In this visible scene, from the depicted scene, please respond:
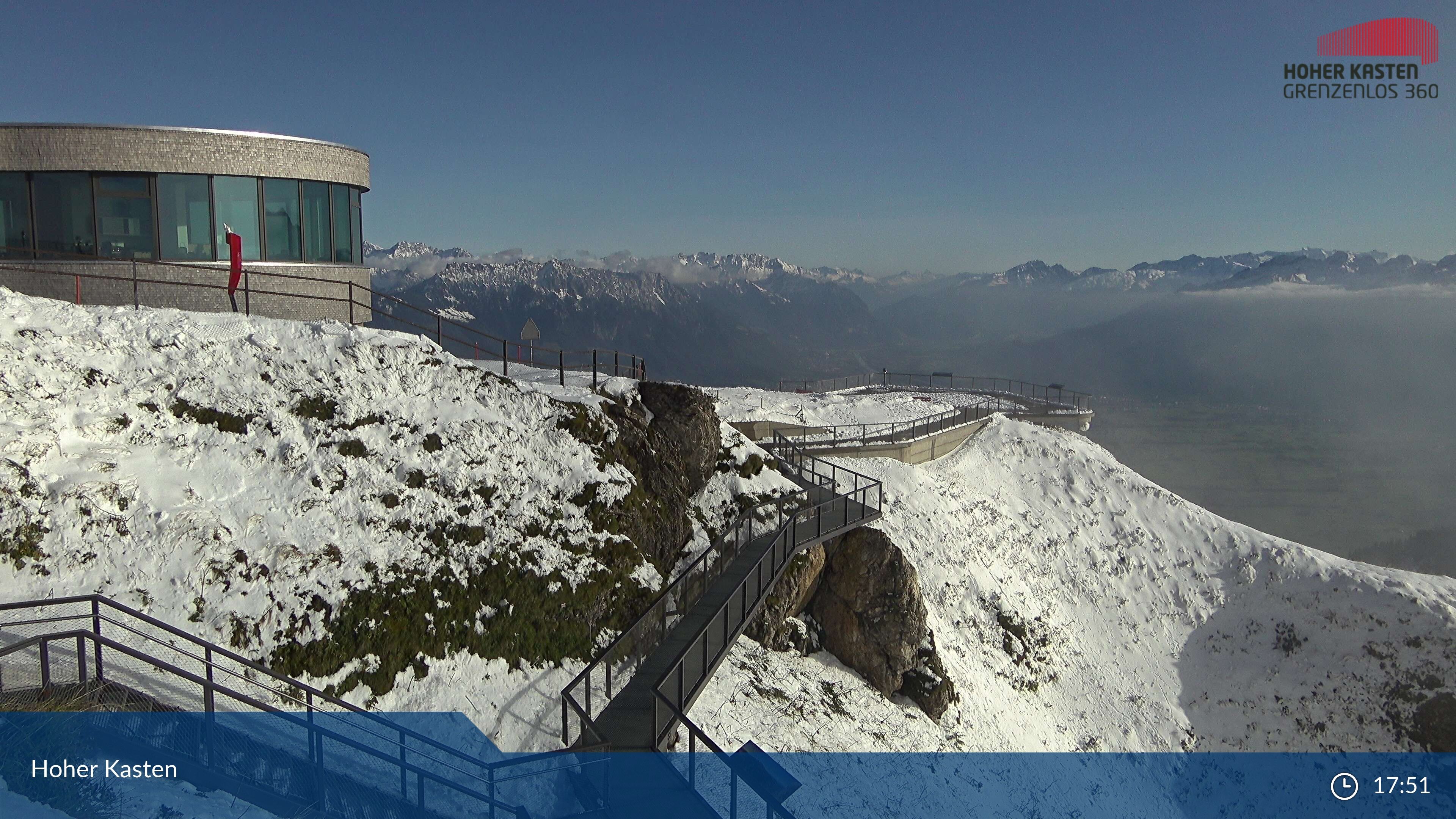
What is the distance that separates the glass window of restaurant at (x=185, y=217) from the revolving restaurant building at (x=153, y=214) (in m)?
0.02

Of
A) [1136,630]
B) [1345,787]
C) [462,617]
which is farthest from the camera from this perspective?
[1136,630]

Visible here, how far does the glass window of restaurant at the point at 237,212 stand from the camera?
64.3ft

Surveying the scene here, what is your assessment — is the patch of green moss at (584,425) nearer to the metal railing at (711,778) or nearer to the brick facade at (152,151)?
the metal railing at (711,778)

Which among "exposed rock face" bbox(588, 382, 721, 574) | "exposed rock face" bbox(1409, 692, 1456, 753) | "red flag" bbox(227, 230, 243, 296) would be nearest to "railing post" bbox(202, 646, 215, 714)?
"exposed rock face" bbox(588, 382, 721, 574)

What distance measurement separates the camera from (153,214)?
62.5ft

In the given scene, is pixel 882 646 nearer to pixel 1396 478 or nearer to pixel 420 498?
pixel 420 498

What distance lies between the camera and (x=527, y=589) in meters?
14.3

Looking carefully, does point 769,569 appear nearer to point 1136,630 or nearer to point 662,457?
point 662,457

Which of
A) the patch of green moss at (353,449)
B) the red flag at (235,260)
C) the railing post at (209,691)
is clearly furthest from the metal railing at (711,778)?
the red flag at (235,260)

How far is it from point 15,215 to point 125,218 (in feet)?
7.87

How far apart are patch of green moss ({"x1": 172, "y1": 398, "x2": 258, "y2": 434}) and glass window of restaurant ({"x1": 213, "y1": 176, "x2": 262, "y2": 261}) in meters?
7.76

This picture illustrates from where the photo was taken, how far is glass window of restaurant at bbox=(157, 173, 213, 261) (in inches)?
754
